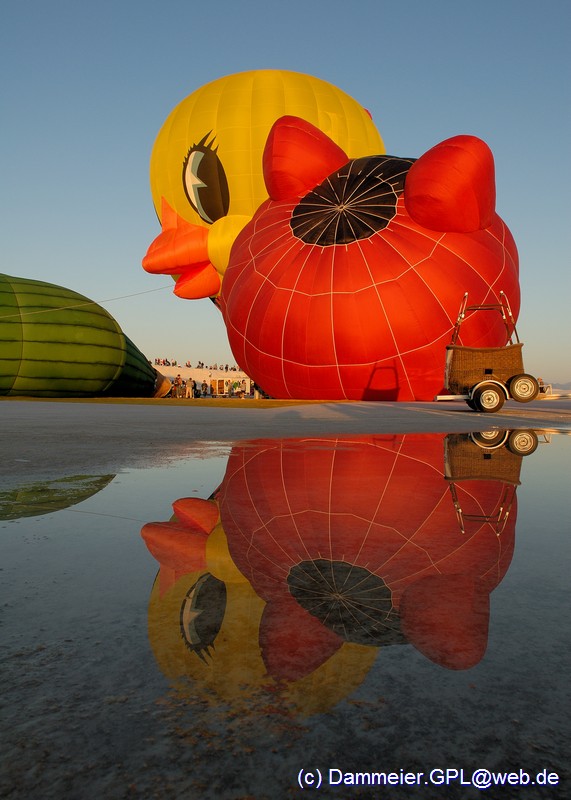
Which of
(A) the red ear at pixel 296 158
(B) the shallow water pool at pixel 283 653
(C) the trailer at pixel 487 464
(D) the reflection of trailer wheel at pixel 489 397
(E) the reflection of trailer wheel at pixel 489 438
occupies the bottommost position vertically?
(B) the shallow water pool at pixel 283 653

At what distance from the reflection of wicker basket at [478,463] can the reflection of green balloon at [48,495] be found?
174cm

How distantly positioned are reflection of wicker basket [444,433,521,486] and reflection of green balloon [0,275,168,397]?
17.5 m

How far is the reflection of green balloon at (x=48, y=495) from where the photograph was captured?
88.8 inches

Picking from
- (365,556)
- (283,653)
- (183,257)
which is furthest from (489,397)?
(183,257)

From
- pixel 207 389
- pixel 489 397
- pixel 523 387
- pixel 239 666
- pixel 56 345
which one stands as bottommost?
pixel 239 666

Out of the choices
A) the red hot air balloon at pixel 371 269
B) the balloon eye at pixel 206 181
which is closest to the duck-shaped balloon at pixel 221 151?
the balloon eye at pixel 206 181

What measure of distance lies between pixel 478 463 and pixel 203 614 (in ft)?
9.58

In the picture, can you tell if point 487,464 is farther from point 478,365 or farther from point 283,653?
point 478,365

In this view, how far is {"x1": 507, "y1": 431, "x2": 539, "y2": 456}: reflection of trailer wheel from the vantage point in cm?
465

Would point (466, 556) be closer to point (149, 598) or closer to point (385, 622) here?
point (385, 622)

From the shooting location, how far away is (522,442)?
536cm

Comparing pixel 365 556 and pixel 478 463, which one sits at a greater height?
pixel 478 463

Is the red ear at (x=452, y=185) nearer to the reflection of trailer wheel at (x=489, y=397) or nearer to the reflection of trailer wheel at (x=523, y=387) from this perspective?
the reflection of trailer wheel at (x=523, y=387)

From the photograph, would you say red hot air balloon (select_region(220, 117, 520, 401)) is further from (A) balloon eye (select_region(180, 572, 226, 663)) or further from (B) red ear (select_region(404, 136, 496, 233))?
(A) balloon eye (select_region(180, 572, 226, 663))
